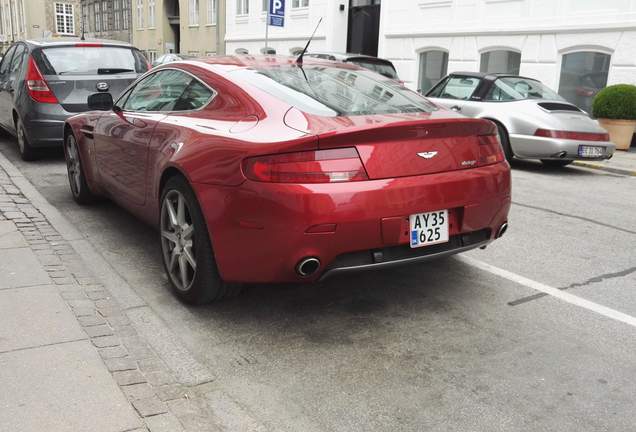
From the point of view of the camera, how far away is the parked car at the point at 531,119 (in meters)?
9.41

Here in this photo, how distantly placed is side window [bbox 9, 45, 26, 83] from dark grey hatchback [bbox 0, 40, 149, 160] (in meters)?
0.03

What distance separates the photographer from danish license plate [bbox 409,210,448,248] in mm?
3438

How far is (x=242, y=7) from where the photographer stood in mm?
30406

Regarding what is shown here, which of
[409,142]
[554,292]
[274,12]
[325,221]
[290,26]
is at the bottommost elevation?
[554,292]

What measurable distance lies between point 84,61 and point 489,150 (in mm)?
6608

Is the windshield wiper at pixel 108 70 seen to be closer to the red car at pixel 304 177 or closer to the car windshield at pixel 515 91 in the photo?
the red car at pixel 304 177

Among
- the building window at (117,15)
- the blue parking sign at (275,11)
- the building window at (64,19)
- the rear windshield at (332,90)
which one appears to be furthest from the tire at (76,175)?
the building window at (64,19)

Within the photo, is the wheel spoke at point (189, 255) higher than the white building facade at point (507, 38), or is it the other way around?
the white building facade at point (507, 38)

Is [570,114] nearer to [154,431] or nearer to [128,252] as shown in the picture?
[128,252]

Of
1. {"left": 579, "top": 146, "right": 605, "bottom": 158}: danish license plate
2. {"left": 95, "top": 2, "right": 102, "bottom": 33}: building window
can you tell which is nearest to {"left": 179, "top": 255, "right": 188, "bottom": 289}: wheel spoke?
{"left": 579, "top": 146, "right": 605, "bottom": 158}: danish license plate

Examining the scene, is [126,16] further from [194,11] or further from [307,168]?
[307,168]

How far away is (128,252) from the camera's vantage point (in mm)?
4969

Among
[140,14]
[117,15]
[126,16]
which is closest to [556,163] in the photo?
[140,14]

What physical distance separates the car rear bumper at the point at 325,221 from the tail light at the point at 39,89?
18.5 feet
